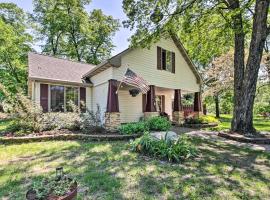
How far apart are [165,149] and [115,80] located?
5763mm

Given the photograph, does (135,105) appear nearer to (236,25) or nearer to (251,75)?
(251,75)

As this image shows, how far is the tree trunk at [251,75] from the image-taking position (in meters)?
8.70

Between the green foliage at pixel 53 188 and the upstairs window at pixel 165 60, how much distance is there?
37.5ft

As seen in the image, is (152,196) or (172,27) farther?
(172,27)

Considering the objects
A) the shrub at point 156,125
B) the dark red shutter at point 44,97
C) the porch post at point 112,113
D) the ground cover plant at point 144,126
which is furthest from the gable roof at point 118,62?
the shrub at point 156,125

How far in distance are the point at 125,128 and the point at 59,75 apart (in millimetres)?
5427

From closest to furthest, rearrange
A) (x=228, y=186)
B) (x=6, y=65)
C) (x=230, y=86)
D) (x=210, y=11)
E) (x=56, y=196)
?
(x=56, y=196) → (x=228, y=186) → (x=210, y=11) → (x=230, y=86) → (x=6, y=65)

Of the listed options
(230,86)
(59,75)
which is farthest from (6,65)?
(230,86)

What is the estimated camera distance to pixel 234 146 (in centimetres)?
747

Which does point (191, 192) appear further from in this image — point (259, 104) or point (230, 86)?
point (259, 104)

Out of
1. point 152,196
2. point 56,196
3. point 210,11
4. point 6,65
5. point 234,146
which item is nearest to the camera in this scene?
point 56,196

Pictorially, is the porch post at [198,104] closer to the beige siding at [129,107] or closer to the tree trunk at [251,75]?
the beige siding at [129,107]

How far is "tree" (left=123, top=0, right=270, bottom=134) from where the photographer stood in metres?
8.81

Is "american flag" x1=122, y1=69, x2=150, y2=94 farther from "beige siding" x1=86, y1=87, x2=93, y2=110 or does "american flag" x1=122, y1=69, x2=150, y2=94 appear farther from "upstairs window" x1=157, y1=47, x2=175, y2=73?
"upstairs window" x1=157, y1=47, x2=175, y2=73
